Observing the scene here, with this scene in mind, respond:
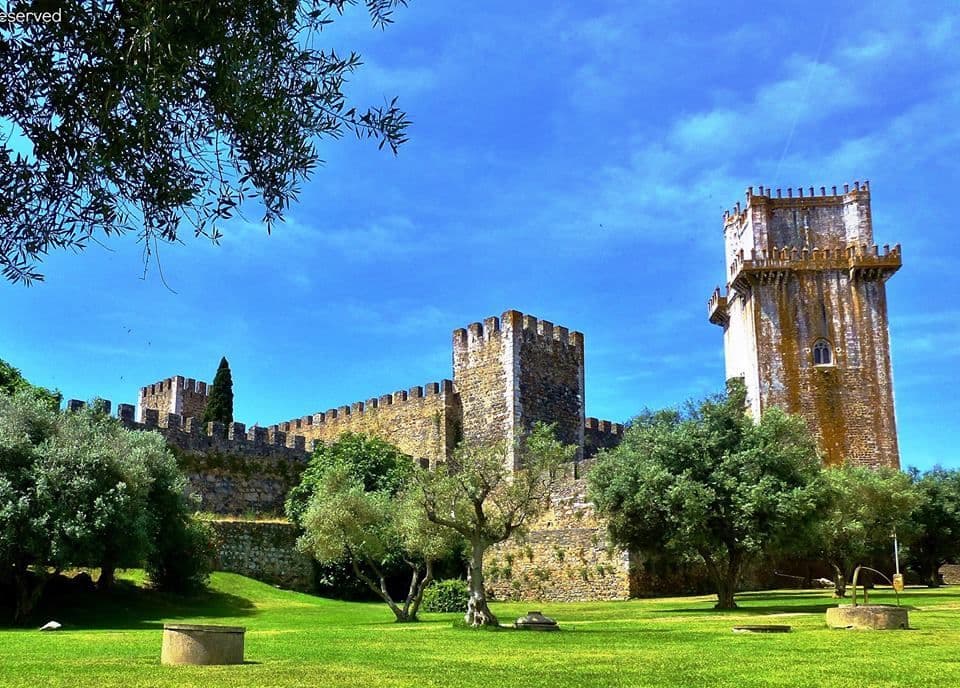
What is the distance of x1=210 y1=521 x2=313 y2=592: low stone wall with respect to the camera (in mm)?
32812

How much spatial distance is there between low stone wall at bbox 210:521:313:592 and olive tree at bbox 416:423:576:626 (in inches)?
568

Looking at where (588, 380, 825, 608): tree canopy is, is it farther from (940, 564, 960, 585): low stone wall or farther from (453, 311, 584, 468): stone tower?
(940, 564, 960, 585): low stone wall

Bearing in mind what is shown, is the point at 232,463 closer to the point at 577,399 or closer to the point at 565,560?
the point at 565,560

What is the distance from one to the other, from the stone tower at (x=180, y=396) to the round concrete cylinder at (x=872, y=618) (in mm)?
44103

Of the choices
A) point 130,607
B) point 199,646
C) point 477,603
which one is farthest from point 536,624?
point 130,607

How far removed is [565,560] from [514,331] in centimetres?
1319

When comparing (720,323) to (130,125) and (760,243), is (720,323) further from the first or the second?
(130,125)

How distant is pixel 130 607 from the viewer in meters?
25.1

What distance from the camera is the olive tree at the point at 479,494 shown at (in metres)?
19.5

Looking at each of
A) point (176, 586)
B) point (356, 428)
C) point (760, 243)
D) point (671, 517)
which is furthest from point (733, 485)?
point (760, 243)

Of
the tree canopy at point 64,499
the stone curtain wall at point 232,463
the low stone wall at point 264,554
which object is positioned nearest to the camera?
the tree canopy at point 64,499

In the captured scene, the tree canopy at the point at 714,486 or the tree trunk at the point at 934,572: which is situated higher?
the tree canopy at the point at 714,486

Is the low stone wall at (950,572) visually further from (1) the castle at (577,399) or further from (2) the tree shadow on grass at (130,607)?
(2) the tree shadow on grass at (130,607)

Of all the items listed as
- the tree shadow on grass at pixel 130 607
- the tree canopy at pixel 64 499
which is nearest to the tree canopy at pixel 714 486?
the tree shadow on grass at pixel 130 607
